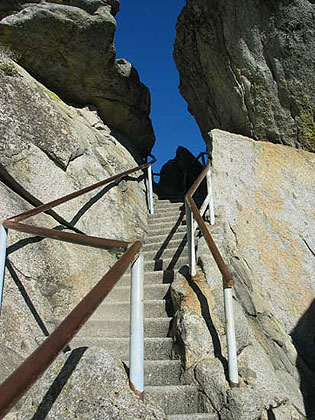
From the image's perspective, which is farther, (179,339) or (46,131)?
(46,131)

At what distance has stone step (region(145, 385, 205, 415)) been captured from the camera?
9.76 ft

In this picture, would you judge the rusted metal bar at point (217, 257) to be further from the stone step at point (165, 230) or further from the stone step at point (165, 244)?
the stone step at point (165, 230)

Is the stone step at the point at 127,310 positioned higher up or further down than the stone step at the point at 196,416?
higher up

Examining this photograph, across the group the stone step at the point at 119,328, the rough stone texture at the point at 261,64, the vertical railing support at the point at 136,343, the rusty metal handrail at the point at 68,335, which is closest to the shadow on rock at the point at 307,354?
the stone step at the point at 119,328

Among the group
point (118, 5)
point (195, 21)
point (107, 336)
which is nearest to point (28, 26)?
point (118, 5)

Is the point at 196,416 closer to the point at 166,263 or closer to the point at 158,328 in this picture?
the point at 158,328

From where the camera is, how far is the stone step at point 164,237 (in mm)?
6086

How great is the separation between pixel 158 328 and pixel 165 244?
7.09 ft

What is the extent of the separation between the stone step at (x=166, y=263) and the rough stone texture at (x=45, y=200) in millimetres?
515

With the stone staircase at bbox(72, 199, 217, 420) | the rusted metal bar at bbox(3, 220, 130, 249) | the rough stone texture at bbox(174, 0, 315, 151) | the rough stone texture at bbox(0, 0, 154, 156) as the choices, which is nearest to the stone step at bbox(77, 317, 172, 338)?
the stone staircase at bbox(72, 199, 217, 420)

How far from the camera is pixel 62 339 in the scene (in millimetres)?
1427

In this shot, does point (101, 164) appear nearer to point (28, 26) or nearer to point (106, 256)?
point (106, 256)

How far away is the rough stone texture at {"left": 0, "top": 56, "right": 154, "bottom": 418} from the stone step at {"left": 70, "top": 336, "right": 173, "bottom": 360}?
1.83 feet

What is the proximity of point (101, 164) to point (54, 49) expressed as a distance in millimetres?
3345
